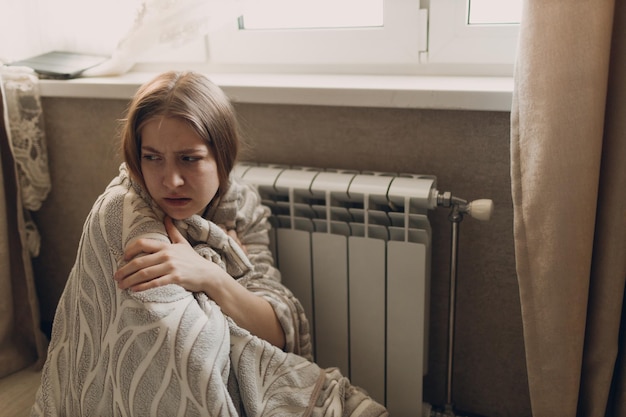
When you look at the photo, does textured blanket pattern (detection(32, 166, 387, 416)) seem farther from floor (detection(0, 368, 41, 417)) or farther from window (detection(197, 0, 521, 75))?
window (detection(197, 0, 521, 75))

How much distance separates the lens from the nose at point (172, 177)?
39.8 inches

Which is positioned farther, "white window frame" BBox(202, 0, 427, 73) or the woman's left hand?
"white window frame" BBox(202, 0, 427, 73)

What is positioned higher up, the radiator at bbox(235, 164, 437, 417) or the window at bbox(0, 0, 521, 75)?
the window at bbox(0, 0, 521, 75)

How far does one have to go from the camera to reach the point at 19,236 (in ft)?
5.03

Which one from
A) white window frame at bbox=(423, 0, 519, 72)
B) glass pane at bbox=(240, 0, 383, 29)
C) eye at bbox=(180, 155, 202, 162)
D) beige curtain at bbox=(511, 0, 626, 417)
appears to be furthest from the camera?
glass pane at bbox=(240, 0, 383, 29)

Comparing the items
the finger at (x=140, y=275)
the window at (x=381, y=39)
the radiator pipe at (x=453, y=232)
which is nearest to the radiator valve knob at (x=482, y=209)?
the radiator pipe at (x=453, y=232)

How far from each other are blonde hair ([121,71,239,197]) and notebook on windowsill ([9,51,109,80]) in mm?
512

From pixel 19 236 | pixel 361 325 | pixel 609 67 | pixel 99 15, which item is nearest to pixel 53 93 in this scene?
pixel 99 15

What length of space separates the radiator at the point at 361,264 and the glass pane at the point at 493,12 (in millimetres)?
363

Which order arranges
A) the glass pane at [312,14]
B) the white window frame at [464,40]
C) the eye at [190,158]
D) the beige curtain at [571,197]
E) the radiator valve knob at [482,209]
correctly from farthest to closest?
the glass pane at [312,14] < the white window frame at [464,40] < the radiator valve knob at [482,209] < the eye at [190,158] < the beige curtain at [571,197]

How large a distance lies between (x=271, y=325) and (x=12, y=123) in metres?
0.83

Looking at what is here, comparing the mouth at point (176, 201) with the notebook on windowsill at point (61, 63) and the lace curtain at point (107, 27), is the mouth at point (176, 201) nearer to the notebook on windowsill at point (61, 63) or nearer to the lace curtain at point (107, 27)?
the lace curtain at point (107, 27)

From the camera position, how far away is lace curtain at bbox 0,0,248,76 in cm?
132

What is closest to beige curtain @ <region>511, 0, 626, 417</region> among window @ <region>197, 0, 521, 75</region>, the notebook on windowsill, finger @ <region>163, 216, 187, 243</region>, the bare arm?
window @ <region>197, 0, 521, 75</region>
